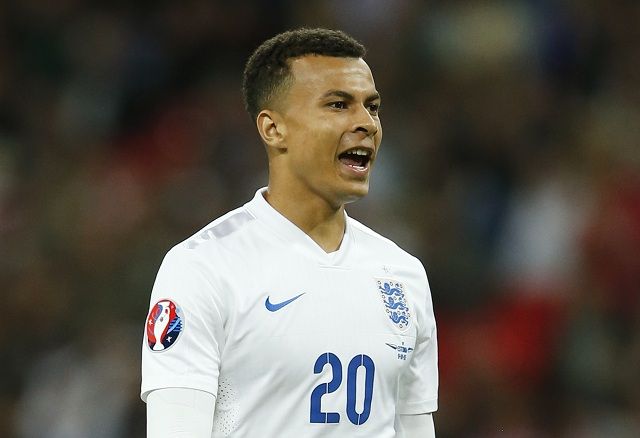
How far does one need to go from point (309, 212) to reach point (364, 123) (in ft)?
1.06

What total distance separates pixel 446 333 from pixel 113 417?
6.14 feet

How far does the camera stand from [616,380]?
269 inches

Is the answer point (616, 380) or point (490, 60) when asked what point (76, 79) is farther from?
point (616, 380)

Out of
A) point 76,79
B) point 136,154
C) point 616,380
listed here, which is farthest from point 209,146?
point 616,380

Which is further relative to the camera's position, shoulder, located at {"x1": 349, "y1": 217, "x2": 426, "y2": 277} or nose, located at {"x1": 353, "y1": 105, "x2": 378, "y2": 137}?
shoulder, located at {"x1": 349, "y1": 217, "x2": 426, "y2": 277}

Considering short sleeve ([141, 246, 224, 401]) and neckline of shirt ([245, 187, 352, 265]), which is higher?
neckline of shirt ([245, 187, 352, 265])

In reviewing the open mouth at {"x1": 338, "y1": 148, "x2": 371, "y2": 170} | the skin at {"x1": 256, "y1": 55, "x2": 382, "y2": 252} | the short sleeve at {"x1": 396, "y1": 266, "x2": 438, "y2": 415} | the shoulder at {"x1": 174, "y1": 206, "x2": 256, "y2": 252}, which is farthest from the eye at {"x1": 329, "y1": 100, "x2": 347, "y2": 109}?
the short sleeve at {"x1": 396, "y1": 266, "x2": 438, "y2": 415}

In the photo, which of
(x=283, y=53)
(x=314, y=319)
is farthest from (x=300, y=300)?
(x=283, y=53)

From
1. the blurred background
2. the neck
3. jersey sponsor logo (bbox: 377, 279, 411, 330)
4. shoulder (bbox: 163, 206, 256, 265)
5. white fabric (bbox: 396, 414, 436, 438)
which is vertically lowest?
white fabric (bbox: 396, 414, 436, 438)

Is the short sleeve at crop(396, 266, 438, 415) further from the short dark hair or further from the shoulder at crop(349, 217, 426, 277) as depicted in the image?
the short dark hair

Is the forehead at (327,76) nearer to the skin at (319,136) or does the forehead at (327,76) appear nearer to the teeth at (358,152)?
the skin at (319,136)

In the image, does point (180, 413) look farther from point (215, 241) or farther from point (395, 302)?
point (395, 302)

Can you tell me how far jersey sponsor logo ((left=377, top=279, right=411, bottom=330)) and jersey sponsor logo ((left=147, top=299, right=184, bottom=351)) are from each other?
25.8 inches

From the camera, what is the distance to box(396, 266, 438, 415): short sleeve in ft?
12.3
